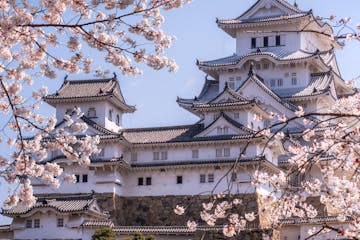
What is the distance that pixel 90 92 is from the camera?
146ft

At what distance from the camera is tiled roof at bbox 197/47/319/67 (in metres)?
48.2

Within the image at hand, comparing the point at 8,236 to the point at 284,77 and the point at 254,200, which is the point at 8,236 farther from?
the point at 284,77

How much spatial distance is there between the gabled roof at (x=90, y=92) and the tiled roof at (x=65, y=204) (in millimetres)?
7415

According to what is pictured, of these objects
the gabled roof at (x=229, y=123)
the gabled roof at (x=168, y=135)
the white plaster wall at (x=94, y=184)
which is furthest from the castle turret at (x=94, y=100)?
the gabled roof at (x=229, y=123)

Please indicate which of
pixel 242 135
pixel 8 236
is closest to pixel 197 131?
pixel 242 135

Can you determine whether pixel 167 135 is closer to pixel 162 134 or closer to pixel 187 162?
pixel 162 134

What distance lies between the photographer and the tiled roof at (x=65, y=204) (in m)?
37.0

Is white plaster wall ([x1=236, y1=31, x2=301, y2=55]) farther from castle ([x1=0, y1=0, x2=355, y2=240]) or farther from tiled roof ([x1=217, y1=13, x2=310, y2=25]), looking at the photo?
castle ([x1=0, y1=0, x2=355, y2=240])

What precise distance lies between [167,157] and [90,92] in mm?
6843

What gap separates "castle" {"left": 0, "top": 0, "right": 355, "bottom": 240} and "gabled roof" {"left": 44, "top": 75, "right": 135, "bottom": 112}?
2.6 inches

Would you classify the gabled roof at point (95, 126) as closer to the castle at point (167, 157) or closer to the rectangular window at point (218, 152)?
the castle at point (167, 157)

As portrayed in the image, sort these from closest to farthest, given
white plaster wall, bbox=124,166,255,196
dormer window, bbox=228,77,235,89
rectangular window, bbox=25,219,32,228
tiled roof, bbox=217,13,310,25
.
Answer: rectangular window, bbox=25,219,32,228
white plaster wall, bbox=124,166,255,196
tiled roof, bbox=217,13,310,25
dormer window, bbox=228,77,235,89

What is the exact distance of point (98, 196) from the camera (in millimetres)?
40531

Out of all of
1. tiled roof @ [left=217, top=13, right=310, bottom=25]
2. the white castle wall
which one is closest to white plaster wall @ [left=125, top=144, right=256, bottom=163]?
the white castle wall
